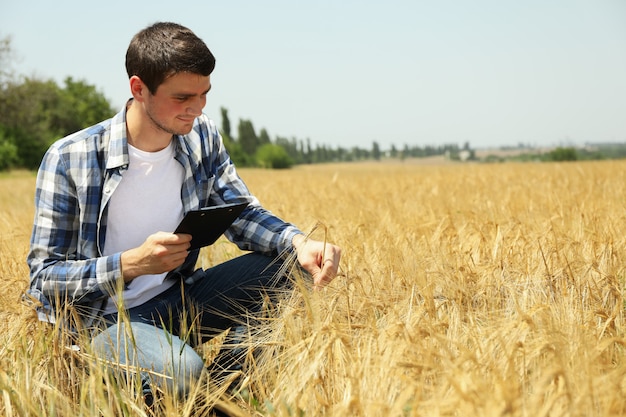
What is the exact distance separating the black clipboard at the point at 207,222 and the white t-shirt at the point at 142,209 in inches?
9.5

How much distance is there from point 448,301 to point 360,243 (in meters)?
0.94

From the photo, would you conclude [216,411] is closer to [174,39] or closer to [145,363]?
[145,363]

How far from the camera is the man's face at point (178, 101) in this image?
1979mm

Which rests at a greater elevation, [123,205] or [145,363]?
[123,205]

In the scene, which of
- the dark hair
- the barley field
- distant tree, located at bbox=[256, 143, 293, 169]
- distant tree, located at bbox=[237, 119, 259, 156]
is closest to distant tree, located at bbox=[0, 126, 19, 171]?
distant tree, located at bbox=[256, 143, 293, 169]

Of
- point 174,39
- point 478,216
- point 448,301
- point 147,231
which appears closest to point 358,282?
point 448,301

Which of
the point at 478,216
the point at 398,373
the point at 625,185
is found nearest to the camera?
the point at 398,373

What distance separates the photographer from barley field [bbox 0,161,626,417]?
122 cm

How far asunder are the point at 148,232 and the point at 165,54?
61 centimetres

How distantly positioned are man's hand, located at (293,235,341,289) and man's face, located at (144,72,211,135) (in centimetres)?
54

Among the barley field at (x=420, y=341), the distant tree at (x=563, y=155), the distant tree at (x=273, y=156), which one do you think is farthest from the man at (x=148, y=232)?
the distant tree at (x=273, y=156)

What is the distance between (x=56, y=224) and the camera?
202 cm

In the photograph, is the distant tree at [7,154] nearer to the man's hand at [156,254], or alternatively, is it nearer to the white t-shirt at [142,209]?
the white t-shirt at [142,209]

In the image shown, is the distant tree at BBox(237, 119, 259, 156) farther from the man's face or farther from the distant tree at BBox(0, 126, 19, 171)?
the man's face
